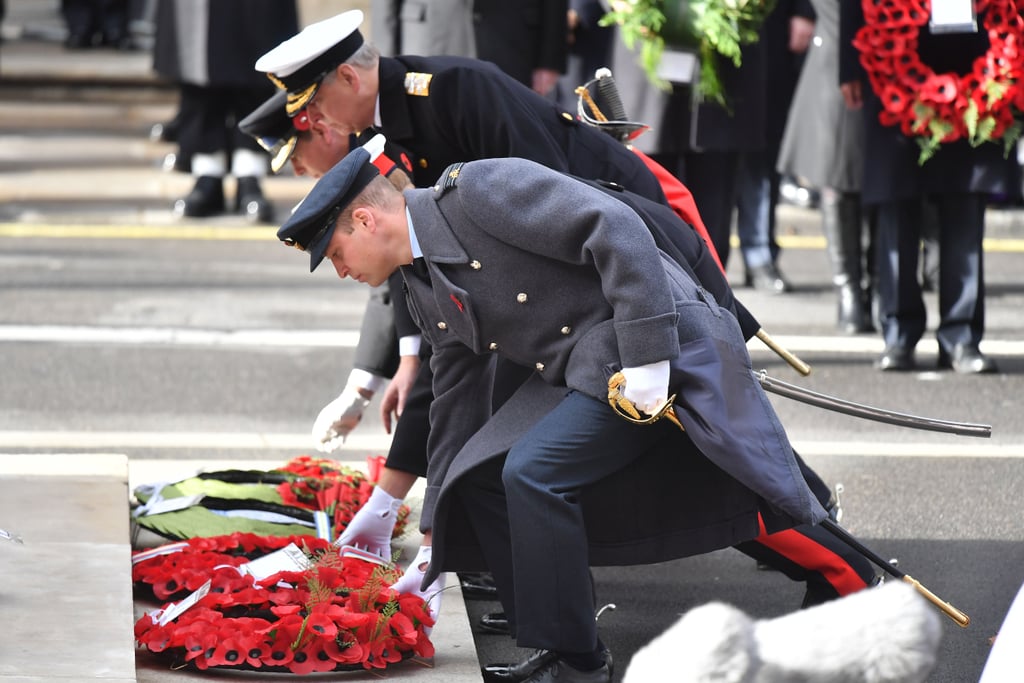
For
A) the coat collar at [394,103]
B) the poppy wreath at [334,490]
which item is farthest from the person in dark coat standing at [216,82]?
the coat collar at [394,103]

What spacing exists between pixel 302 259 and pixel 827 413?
3.87m

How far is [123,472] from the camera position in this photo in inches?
216

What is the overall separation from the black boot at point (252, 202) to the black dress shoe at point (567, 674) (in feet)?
23.4

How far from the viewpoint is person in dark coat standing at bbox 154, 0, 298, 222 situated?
35.9 ft

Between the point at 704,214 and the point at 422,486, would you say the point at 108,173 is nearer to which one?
the point at 704,214

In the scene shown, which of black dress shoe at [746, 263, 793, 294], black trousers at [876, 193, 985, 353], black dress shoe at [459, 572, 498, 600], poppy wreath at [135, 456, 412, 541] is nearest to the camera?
black dress shoe at [459, 572, 498, 600]

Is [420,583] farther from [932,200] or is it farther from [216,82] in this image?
[216,82]

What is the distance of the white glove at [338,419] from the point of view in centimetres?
508

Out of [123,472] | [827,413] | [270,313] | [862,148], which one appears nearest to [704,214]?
[862,148]

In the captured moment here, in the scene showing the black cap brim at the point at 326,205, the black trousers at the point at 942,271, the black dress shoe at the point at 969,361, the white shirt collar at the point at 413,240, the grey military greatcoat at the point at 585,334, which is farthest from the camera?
the black dress shoe at the point at 969,361

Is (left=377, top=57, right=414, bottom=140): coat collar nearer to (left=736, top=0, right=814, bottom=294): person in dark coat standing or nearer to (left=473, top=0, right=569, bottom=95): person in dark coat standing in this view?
(left=473, top=0, right=569, bottom=95): person in dark coat standing

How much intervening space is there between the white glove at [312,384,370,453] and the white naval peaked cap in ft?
2.75

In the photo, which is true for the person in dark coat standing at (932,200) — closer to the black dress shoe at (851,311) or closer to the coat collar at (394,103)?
the black dress shoe at (851,311)

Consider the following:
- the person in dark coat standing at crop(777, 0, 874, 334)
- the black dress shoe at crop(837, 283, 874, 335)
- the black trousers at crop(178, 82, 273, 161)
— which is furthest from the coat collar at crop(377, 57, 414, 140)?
the black trousers at crop(178, 82, 273, 161)
